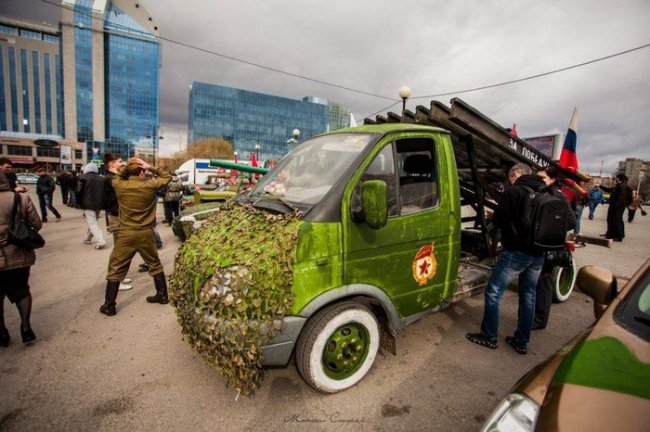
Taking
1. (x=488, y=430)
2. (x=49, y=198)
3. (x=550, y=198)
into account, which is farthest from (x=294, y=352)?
(x=49, y=198)

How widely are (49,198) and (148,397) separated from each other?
12.5 m

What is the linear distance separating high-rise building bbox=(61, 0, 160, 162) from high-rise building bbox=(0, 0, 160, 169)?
20 cm

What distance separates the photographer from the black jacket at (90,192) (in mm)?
7309

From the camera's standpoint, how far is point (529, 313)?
340 centimetres

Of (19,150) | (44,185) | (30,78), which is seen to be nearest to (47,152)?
(19,150)

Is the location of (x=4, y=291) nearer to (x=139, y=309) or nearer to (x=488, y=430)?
(x=139, y=309)

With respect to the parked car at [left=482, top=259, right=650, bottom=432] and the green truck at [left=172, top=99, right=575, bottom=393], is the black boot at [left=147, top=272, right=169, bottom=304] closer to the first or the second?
the green truck at [left=172, top=99, right=575, bottom=393]

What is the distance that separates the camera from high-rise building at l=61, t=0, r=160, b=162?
243 feet

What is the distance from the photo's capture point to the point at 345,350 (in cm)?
275

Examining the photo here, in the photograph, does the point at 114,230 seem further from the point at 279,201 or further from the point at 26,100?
the point at 26,100

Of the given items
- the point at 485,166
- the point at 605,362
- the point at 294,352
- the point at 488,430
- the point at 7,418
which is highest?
the point at 485,166

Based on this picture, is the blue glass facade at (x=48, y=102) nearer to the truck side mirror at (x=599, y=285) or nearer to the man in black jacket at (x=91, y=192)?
the man in black jacket at (x=91, y=192)

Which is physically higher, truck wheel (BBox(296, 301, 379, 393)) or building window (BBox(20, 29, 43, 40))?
building window (BBox(20, 29, 43, 40))

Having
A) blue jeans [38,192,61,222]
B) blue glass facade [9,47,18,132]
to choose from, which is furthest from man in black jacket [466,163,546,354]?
blue glass facade [9,47,18,132]
